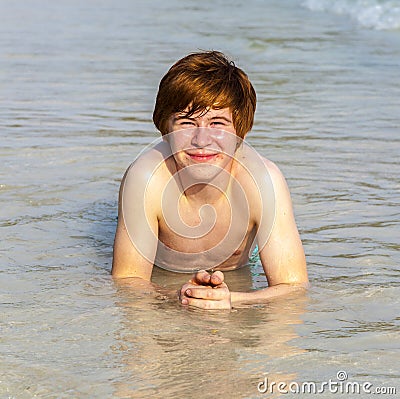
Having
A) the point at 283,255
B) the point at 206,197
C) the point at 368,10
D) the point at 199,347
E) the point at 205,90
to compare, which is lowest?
the point at 199,347

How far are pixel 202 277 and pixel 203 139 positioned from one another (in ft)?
2.04

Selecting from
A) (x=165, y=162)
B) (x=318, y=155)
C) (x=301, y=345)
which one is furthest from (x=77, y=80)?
(x=301, y=345)

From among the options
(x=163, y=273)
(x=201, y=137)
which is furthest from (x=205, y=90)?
(x=163, y=273)

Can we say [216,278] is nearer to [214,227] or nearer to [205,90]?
[214,227]

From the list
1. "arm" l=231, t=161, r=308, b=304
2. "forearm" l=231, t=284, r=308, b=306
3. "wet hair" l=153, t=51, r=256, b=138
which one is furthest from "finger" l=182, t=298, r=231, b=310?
"wet hair" l=153, t=51, r=256, b=138

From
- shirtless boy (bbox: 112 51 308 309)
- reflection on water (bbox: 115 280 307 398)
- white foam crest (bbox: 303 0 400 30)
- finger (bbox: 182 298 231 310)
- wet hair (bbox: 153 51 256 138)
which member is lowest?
reflection on water (bbox: 115 280 307 398)

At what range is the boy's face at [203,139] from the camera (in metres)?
4.00

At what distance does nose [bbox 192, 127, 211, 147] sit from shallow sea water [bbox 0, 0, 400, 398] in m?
0.70

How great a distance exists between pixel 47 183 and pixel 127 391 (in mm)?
3181

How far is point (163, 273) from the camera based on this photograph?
4.61 meters

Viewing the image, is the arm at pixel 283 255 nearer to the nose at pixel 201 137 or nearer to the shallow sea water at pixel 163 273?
the shallow sea water at pixel 163 273

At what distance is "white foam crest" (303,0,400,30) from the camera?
14188 mm

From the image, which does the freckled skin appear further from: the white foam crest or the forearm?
the white foam crest

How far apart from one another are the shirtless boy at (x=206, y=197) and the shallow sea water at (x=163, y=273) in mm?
133
